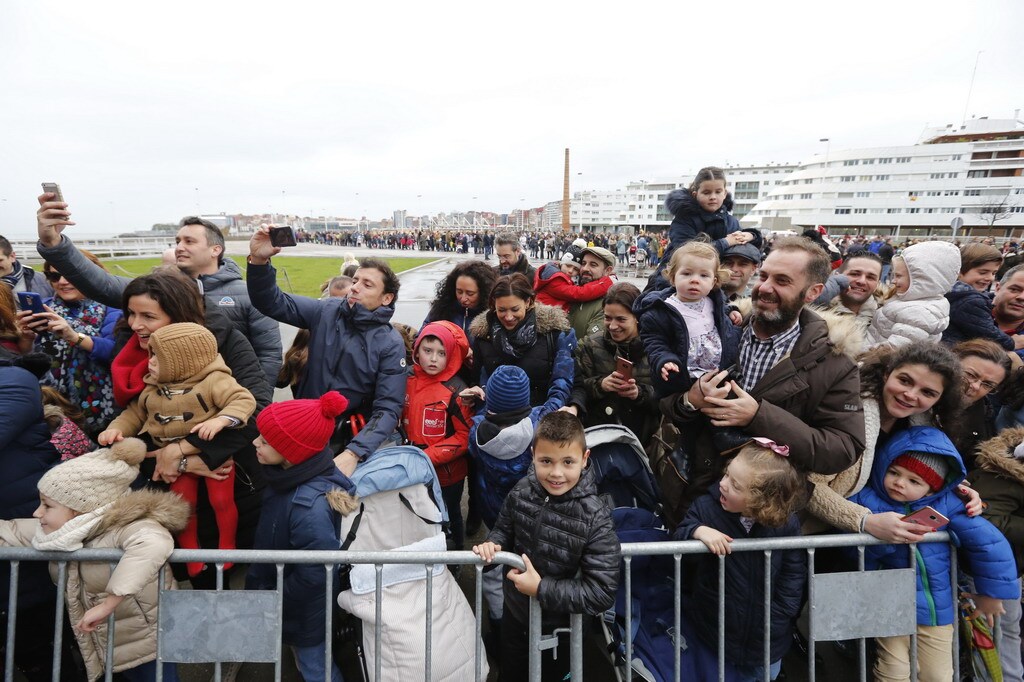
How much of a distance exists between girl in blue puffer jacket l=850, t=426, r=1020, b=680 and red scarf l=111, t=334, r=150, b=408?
414cm

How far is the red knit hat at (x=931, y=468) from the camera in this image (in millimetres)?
2410

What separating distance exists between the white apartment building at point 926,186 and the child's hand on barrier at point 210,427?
273 feet

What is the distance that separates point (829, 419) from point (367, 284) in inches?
115

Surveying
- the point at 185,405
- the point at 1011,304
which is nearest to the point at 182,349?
the point at 185,405

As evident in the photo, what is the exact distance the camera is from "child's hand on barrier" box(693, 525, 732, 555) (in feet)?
7.20

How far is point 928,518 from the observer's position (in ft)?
7.41

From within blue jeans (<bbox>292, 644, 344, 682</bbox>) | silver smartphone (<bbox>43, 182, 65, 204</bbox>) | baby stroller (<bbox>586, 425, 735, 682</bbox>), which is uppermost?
silver smartphone (<bbox>43, 182, 65, 204</bbox>)

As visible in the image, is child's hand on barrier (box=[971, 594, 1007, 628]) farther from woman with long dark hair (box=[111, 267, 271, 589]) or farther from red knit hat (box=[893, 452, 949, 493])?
woman with long dark hair (box=[111, 267, 271, 589])

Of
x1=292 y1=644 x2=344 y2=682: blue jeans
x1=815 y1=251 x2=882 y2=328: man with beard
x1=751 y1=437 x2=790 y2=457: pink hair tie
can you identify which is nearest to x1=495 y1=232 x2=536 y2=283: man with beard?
x1=815 y1=251 x2=882 y2=328: man with beard

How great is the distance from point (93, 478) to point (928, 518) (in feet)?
12.9

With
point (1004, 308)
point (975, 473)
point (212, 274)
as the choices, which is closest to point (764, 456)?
point (975, 473)

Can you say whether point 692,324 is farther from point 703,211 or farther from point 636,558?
point 703,211

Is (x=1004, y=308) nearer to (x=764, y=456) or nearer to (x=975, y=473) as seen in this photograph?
(x=975, y=473)

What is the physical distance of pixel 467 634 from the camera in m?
2.54
